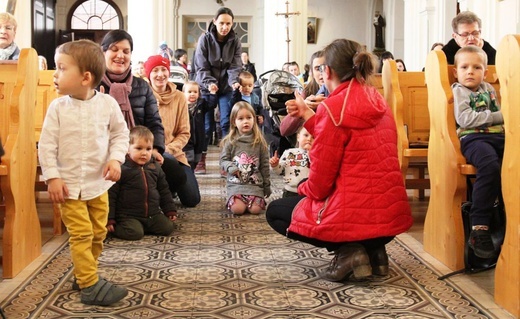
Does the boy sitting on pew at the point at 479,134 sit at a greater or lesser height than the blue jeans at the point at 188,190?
greater

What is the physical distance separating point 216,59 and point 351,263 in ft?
16.7

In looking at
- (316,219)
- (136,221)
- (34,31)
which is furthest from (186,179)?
(34,31)

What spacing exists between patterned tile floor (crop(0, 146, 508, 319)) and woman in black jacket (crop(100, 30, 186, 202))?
2.82 feet

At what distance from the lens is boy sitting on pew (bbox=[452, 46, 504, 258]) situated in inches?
161

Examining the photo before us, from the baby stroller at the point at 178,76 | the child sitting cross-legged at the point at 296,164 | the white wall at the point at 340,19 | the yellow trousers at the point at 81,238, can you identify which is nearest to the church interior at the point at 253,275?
the yellow trousers at the point at 81,238

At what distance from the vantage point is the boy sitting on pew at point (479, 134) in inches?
161

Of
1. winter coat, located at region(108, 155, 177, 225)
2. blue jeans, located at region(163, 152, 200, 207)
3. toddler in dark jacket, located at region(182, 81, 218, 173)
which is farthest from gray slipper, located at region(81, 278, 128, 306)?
toddler in dark jacket, located at region(182, 81, 218, 173)

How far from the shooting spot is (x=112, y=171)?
11.4ft

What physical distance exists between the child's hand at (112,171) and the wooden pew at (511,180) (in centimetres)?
172

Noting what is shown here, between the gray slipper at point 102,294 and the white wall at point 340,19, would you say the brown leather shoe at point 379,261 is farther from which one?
the white wall at point 340,19

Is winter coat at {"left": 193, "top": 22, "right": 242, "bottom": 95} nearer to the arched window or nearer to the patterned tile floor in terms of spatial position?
the patterned tile floor

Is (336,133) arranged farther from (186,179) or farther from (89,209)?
(186,179)

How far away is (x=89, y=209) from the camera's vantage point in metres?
3.67

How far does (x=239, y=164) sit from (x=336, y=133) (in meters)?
2.63
